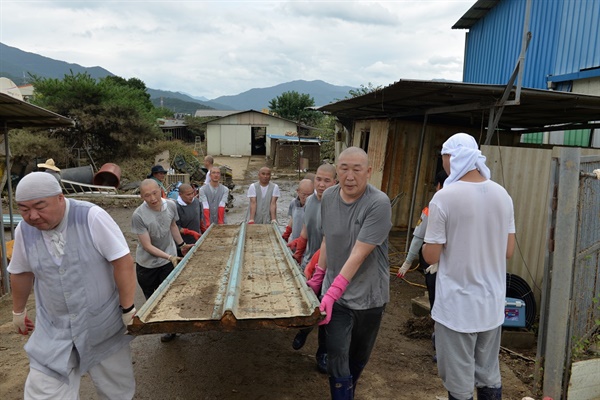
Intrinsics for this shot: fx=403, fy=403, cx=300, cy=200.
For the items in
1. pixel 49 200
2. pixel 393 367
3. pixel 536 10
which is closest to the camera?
pixel 49 200

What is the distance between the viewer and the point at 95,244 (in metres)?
2.39

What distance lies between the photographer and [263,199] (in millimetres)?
6352

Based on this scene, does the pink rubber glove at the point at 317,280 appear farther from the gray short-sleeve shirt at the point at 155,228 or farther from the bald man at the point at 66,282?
the gray short-sleeve shirt at the point at 155,228

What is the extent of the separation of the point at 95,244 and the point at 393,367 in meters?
3.00

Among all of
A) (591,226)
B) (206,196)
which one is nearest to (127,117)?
(206,196)

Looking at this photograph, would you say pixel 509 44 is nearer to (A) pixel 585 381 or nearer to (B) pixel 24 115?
(A) pixel 585 381

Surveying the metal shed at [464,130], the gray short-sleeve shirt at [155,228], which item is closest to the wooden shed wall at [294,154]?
the metal shed at [464,130]

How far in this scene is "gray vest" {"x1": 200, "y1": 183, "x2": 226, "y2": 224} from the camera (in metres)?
6.21

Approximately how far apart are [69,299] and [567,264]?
10.9 ft

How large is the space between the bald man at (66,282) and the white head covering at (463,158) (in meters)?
2.01

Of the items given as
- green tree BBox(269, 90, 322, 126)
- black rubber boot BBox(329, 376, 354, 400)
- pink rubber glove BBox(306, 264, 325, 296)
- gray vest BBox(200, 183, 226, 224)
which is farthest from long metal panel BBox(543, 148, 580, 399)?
green tree BBox(269, 90, 322, 126)

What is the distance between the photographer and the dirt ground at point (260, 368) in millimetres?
3484

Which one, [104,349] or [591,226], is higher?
[591,226]

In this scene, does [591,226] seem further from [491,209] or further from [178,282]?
[178,282]
